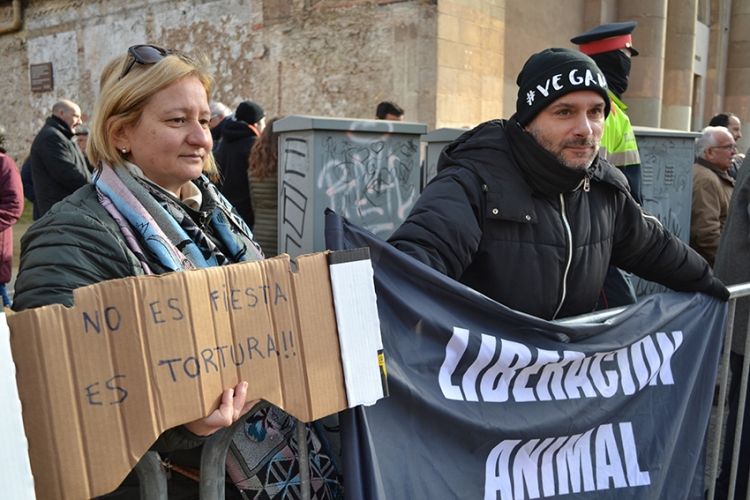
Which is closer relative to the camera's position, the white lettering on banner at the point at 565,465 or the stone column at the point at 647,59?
the white lettering on banner at the point at 565,465

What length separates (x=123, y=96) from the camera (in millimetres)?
1935

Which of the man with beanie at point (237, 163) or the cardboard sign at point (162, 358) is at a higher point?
the man with beanie at point (237, 163)

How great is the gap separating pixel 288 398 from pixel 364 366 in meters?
0.23

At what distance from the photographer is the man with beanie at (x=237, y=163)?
5738 mm

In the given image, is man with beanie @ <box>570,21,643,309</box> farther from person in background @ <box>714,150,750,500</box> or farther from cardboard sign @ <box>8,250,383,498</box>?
cardboard sign @ <box>8,250,383,498</box>

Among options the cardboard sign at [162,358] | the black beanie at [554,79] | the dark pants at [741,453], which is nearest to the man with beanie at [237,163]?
the black beanie at [554,79]

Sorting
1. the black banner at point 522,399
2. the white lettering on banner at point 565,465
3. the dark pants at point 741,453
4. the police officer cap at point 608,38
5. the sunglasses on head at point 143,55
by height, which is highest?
the police officer cap at point 608,38

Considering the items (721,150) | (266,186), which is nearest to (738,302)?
(721,150)

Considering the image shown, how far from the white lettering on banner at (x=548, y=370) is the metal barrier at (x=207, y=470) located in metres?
0.74

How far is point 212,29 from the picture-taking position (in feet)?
36.3

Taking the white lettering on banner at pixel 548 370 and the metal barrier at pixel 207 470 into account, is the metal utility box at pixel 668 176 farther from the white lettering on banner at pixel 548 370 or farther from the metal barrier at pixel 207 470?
the metal barrier at pixel 207 470

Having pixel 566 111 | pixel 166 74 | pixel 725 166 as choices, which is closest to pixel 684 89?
pixel 725 166

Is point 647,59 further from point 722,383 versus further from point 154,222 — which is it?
point 154,222

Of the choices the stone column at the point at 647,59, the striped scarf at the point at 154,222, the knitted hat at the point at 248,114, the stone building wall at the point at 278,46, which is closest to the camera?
the striped scarf at the point at 154,222
